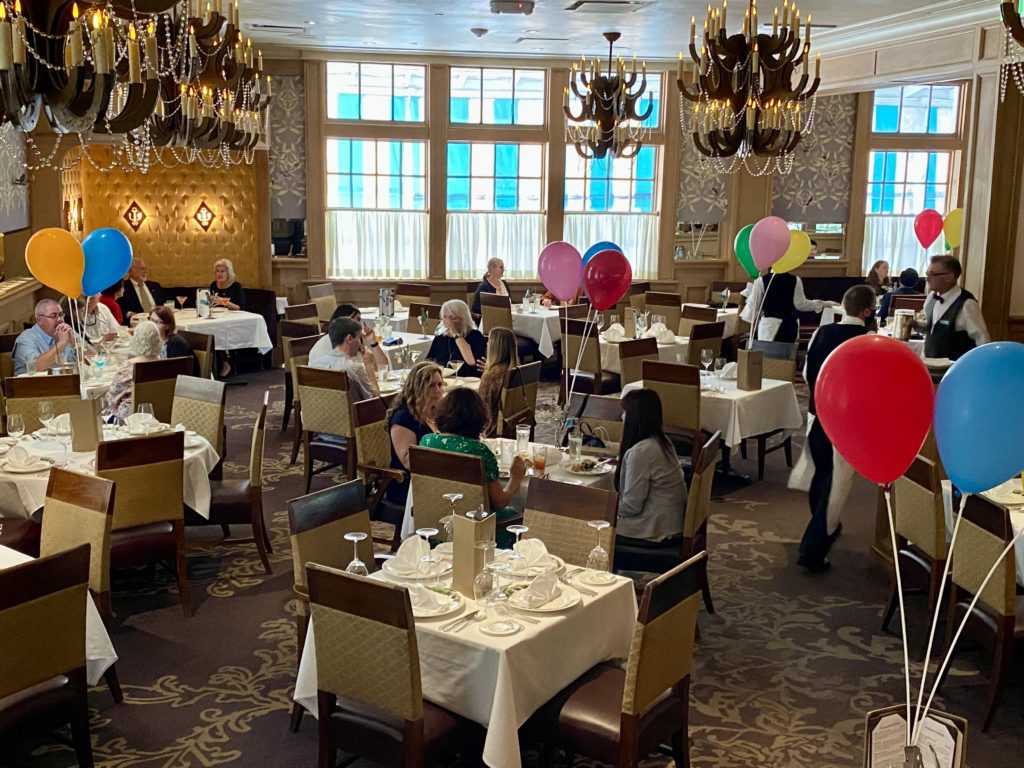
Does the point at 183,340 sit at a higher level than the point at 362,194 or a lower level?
lower

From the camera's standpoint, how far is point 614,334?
33.9 feet

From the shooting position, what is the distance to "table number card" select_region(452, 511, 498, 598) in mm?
3971

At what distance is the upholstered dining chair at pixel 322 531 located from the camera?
14.0 feet

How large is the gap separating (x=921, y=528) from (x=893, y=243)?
10.2 meters

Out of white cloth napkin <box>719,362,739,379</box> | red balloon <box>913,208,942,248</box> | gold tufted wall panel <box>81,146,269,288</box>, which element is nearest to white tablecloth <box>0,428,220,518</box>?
white cloth napkin <box>719,362,739,379</box>

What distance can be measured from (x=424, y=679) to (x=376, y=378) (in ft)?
14.0

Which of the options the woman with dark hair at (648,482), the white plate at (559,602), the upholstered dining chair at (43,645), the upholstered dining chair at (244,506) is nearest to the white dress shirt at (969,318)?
the woman with dark hair at (648,482)

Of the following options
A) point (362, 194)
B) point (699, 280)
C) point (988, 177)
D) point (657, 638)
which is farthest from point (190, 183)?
point (657, 638)

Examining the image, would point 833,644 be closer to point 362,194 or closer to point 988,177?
point 988,177

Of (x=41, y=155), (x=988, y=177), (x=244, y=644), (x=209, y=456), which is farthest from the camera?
(x=41, y=155)

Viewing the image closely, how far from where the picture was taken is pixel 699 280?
1430 centimetres

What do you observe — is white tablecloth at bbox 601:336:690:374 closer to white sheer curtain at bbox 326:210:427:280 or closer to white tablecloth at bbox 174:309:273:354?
white tablecloth at bbox 174:309:273:354

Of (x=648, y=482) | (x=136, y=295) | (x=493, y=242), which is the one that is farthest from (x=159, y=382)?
(x=493, y=242)

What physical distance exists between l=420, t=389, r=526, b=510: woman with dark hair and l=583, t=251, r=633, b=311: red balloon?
285 centimetres
